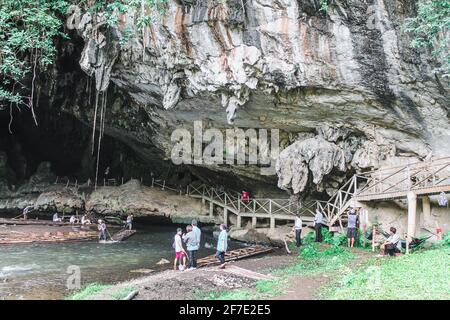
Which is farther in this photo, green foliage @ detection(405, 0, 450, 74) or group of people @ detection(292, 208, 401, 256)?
group of people @ detection(292, 208, 401, 256)

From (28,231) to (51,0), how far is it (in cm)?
1037

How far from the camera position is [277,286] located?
9297 millimetres

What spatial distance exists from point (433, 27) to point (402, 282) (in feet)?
25.9

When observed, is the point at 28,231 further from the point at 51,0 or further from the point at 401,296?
the point at 401,296

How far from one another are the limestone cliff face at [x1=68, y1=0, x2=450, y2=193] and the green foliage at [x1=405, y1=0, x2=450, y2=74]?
53 cm

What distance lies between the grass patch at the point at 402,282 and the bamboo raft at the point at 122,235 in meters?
13.1

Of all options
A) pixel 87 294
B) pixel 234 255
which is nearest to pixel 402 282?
pixel 87 294

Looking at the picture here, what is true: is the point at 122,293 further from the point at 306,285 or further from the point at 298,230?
the point at 298,230

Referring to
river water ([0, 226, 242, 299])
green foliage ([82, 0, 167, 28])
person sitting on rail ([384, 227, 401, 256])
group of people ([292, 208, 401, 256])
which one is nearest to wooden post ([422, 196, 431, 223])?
group of people ([292, 208, 401, 256])

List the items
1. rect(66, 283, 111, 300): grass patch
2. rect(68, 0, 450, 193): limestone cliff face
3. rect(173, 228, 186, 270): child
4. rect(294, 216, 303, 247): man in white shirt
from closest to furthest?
rect(66, 283, 111, 300): grass patch → rect(173, 228, 186, 270): child → rect(68, 0, 450, 193): limestone cliff face → rect(294, 216, 303, 247): man in white shirt

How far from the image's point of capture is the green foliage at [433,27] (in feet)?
39.2

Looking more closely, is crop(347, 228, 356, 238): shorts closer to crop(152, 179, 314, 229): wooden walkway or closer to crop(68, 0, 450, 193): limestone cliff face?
crop(68, 0, 450, 193): limestone cliff face

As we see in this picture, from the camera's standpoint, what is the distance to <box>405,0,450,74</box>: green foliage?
11945 millimetres

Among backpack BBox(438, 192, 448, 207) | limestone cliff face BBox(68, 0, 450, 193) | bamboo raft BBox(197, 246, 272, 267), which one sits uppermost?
limestone cliff face BBox(68, 0, 450, 193)
